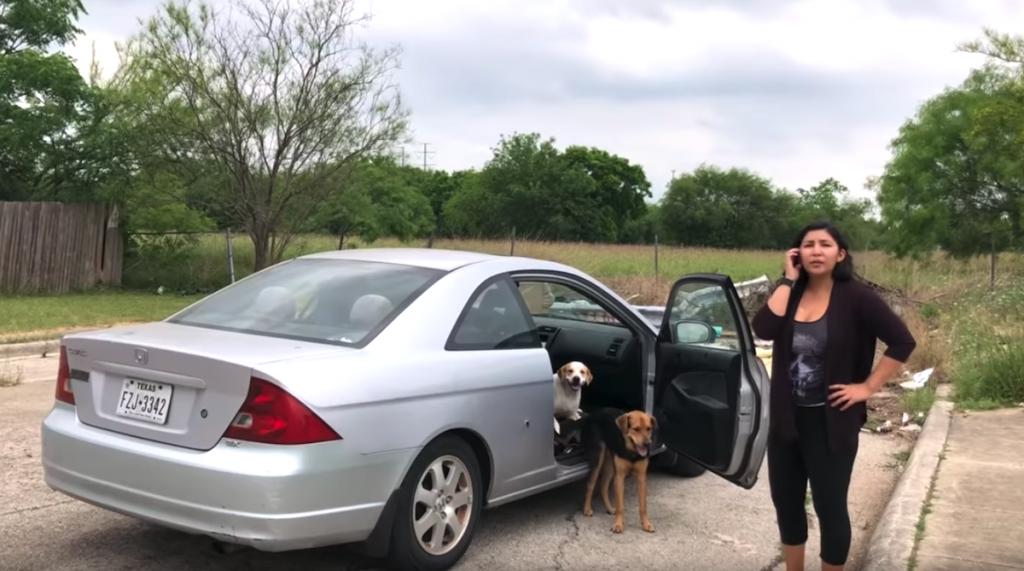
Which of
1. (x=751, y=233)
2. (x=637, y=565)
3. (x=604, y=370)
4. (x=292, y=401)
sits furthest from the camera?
(x=751, y=233)

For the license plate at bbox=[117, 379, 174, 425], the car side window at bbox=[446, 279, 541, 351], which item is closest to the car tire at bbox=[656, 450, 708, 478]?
the car side window at bbox=[446, 279, 541, 351]

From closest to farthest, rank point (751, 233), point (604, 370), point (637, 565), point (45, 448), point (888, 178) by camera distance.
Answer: point (45, 448)
point (637, 565)
point (604, 370)
point (888, 178)
point (751, 233)

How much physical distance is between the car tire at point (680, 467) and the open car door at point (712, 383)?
3.61ft

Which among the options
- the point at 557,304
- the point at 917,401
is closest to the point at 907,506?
the point at 557,304

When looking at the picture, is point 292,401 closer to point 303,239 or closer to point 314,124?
point 314,124

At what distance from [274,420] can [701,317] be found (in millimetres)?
2572

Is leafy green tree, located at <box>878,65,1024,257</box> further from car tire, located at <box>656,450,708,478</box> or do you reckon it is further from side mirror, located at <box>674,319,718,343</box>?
side mirror, located at <box>674,319,718,343</box>

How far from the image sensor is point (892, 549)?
4.62 meters

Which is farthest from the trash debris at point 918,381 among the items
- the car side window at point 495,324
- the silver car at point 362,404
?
the car side window at point 495,324

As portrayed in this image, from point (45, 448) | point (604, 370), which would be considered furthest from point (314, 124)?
point (45, 448)

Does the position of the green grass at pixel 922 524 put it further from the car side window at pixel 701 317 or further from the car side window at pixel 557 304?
the car side window at pixel 557 304

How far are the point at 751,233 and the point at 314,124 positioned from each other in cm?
6369

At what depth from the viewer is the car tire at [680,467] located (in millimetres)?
6188

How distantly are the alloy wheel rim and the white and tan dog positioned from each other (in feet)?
3.49
